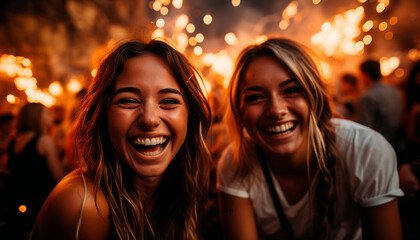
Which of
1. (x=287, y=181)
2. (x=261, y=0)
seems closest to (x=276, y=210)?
(x=287, y=181)

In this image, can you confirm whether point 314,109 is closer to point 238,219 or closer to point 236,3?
point 238,219

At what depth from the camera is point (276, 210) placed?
69.0 inches

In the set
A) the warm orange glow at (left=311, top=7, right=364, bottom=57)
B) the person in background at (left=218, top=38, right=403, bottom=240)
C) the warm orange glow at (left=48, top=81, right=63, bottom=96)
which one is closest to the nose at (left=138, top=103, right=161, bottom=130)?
the person in background at (left=218, top=38, right=403, bottom=240)

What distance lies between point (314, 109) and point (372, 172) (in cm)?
55

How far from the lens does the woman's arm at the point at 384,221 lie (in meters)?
1.47

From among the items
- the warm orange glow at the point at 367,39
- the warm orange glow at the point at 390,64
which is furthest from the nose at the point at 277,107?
the warm orange glow at the point at 367,39

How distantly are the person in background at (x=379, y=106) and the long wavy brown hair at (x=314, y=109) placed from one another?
266 centimetres

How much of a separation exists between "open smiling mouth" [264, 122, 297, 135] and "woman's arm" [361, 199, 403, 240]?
715 mm

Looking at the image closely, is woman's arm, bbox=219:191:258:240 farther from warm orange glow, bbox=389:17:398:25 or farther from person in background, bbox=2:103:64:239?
warm orange glow, bbox=389:17:398:25

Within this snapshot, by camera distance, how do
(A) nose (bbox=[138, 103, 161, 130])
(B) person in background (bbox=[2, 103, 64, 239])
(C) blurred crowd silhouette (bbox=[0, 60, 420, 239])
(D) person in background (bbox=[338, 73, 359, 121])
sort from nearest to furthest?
(A) nose (bbox=[138, 103, 161, 130]) → (C) blurred crowd silhouette (bbox=[0, 60, 420, 239]) → (B) person in background (bbox=[2, 103, 64, 239]) → (D) person in background (bbox=[338, 73, 359, 121])

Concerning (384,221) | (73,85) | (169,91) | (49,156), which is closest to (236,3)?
(73,85)

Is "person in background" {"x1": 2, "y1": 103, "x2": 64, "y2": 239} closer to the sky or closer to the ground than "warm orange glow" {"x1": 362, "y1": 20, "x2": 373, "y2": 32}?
closer to the ground

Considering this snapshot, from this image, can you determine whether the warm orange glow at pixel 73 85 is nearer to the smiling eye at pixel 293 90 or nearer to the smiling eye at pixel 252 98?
the smiling eye at pixel 252 98

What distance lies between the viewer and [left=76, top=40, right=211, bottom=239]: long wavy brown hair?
4.62 ft
